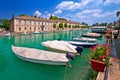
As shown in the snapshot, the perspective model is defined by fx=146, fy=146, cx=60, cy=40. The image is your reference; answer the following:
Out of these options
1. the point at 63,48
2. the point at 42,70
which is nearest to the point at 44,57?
the point at 42,70

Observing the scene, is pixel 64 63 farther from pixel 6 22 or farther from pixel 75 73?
pixel 6 22

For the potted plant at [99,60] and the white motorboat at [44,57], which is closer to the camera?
the potted plant at [99,60]

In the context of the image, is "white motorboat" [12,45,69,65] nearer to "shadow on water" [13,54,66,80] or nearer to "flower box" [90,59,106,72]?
"shadow on water" [13,54,66,80]

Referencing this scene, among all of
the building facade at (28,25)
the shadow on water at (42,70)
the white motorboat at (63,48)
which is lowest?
the shadow on water at (42,70)

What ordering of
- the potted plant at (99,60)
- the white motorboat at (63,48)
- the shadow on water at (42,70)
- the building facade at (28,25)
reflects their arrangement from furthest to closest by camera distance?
the building facade at (28,25)
the white motorboat at (63,48)
the shadow on water at (42,70)
the potted plant at (99,60)

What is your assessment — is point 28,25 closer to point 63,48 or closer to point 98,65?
point 63,48

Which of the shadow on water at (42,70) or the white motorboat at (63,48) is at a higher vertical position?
the white motorboat at (63,48)

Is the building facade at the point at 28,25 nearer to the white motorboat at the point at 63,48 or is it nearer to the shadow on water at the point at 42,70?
the white motorboat at the point at 63,48

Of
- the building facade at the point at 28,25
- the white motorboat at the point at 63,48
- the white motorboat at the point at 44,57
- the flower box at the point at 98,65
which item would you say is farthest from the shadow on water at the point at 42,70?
the building facade at the point at 28,25

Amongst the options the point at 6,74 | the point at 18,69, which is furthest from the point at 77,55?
the point at 6,74

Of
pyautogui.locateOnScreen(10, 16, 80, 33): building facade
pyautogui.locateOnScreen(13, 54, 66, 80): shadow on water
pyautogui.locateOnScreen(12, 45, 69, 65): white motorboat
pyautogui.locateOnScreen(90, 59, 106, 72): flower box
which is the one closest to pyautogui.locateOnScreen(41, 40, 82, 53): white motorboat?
pyautogui.locateOnScreen(12, 45, 69, 65): white motorboat

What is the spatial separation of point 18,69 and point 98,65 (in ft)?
20.5

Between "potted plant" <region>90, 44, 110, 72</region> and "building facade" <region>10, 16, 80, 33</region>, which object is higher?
"building facade" <region>10, 16, 80, 33</region>

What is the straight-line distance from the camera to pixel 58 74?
9750mm
